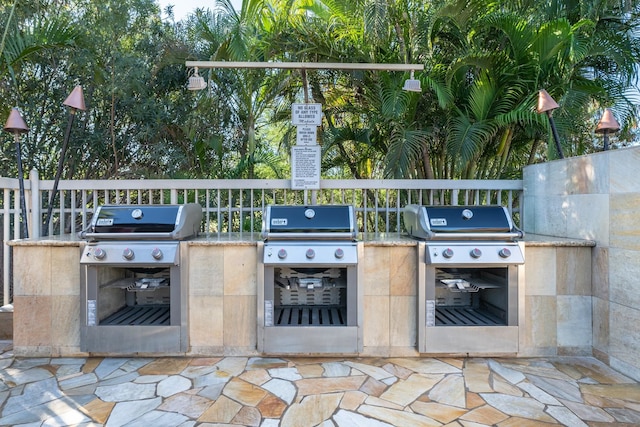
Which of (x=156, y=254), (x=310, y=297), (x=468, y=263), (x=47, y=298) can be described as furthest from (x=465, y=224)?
(x=47, y=298)

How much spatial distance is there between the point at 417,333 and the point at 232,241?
1.47 m

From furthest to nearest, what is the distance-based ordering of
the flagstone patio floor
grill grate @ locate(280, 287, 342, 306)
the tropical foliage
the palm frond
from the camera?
the palm frond → the tropical foliage → grill grate @ locate(280, 287, 342, 306) → the flagstone patio floor

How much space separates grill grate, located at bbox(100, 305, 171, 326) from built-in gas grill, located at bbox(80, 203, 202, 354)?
0.04ft

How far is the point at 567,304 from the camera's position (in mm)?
2514

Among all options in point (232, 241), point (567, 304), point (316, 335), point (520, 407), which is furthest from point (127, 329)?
point (567, 304)

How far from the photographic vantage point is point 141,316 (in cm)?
262

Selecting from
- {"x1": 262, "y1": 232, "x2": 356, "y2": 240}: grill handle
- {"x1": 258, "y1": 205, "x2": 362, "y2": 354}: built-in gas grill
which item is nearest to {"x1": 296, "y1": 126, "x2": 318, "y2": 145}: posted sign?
{"x1": 258, "y1": 205, "x2": 362, "y2": 354}: built-in gas grill

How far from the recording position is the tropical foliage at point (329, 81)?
12.4 feet

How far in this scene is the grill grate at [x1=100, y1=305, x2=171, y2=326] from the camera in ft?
8.22

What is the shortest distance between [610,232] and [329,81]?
13.6ft

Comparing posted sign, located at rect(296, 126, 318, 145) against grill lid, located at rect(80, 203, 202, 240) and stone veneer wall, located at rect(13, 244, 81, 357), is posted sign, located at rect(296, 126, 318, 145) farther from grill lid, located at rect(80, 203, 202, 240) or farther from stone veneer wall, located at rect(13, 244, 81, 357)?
stone veneer wall, located at rect(13, 244, 81, 357)

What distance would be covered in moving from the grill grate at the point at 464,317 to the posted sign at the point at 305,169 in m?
1.55

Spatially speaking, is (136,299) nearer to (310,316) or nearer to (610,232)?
(310,316)

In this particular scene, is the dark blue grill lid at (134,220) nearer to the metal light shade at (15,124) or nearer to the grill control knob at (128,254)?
the grill control knob at (128,254)
